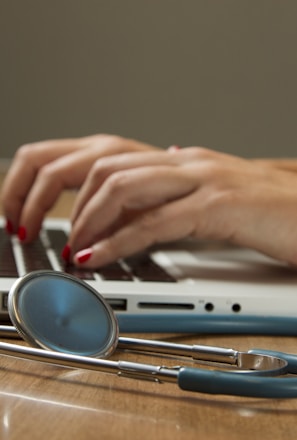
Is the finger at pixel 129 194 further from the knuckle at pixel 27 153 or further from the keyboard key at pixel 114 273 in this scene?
the knuckle at pixel 27 153

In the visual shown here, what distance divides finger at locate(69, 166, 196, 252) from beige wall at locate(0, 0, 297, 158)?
6.15 ft

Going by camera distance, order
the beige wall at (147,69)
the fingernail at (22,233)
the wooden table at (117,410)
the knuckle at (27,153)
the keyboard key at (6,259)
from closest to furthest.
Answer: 1. the wooden table at (117,410)
2. the keyboard key at (6,259)
3. the fingernail at (22,233)
4. the knuckle at (27,153)
5. the beige wall at (147,69)

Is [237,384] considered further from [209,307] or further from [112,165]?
[112,165]

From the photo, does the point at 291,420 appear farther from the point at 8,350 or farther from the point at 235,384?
the point at 8,350

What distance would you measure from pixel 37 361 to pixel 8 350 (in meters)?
0.02

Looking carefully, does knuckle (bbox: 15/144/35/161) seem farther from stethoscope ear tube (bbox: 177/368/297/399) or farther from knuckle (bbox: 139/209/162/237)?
stethoscope ear tube (bbox: 177/368/297/399)

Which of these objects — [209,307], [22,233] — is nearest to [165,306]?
[209,307]

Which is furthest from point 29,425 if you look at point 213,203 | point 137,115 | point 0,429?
point 137,115

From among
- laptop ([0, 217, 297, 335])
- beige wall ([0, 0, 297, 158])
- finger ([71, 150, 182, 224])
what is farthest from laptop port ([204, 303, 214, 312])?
beige wall ([0, 0, 297, 158])

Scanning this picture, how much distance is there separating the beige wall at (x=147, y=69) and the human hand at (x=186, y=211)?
188cm

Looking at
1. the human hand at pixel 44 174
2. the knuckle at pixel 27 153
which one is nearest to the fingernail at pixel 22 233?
the human hand at pixel 44 174

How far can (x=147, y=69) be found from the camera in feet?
8.61

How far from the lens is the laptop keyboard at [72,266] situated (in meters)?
0.62

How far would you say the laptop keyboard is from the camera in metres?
0.62
